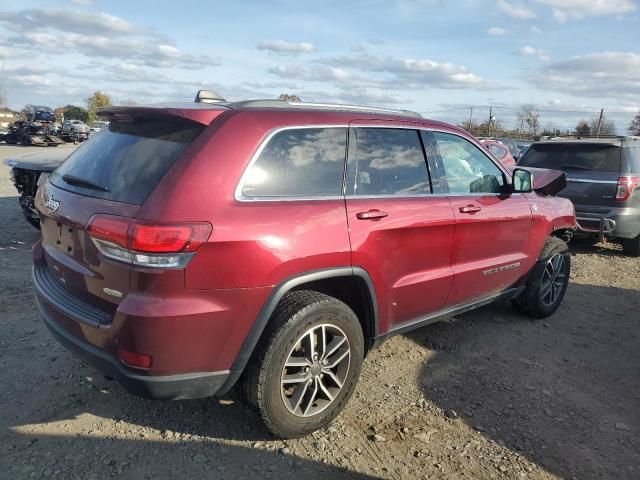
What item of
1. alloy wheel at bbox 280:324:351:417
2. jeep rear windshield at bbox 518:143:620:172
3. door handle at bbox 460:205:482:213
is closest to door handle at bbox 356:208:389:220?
alloy wheel at bbox 280:324:351:417

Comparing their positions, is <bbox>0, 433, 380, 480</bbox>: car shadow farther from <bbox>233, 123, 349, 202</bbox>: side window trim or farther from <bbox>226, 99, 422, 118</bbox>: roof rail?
<bbox>226, 99, 422, 118</bbox>: roof rail

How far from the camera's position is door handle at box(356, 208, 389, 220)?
2.98 m

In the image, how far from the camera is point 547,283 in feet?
16.1

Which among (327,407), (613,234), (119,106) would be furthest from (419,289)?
(613,234)

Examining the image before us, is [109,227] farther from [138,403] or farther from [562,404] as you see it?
[562,404]

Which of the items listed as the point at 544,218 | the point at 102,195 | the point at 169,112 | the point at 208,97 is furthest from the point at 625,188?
the point at 102,195

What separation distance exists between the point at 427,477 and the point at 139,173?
215cm

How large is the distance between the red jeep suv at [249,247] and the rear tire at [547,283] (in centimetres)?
151

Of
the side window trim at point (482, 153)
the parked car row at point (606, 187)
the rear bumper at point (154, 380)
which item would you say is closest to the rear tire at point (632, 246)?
the parked car row at point (606, 187)

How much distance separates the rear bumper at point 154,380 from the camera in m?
2.42

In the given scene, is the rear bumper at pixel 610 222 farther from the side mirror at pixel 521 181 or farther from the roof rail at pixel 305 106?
the roof rail at pixel 305 106

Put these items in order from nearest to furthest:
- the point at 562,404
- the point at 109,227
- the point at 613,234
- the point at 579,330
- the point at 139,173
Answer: the point at 109,227 < the point at 139,173 < the point at 562,404 < the point at 579,330 < the point at 613,234

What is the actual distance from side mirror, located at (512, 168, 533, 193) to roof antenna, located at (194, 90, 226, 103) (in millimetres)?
2504

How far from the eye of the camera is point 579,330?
4770 millimetres
